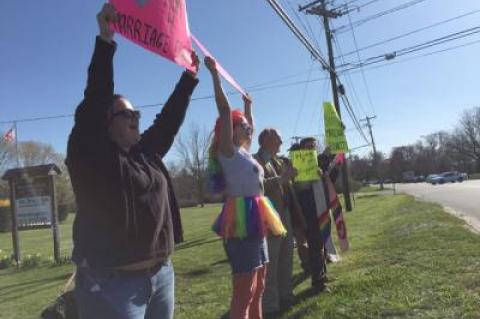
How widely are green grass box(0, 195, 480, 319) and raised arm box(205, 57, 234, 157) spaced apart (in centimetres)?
219

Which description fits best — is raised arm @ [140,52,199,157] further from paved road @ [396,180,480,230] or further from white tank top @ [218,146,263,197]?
paved road @ [396,180,480,230]

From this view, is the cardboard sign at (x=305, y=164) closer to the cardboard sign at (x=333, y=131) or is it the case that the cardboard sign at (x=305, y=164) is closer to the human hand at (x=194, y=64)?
the cardboard sign at (x=333, y=131)

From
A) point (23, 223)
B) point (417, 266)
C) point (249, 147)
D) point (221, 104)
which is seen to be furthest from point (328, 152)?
point (23, 223)

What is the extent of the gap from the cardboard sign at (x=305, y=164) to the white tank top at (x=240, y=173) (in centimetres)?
234

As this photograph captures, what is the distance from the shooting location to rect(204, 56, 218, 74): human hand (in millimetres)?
3510

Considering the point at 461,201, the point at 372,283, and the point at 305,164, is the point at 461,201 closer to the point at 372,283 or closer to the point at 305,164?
the point at 372,283

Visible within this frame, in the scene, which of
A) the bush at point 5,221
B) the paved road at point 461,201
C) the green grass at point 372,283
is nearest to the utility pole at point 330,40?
the paved road at point 461,201

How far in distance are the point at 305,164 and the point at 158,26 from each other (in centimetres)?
358

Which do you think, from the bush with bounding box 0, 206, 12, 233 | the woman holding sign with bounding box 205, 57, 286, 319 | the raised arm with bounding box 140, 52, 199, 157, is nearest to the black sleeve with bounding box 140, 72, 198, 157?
the raised arm with bounding box 140, 52, 199, 157

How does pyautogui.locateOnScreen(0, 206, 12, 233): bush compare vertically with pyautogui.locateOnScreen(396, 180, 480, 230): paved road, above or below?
above

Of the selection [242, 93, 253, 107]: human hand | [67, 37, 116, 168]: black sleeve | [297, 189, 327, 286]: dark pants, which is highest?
[242, 93, 253, 107]: human hand

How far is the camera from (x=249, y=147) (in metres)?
4.19

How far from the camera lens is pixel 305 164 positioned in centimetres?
624

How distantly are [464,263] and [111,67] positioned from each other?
6004 millimetres
